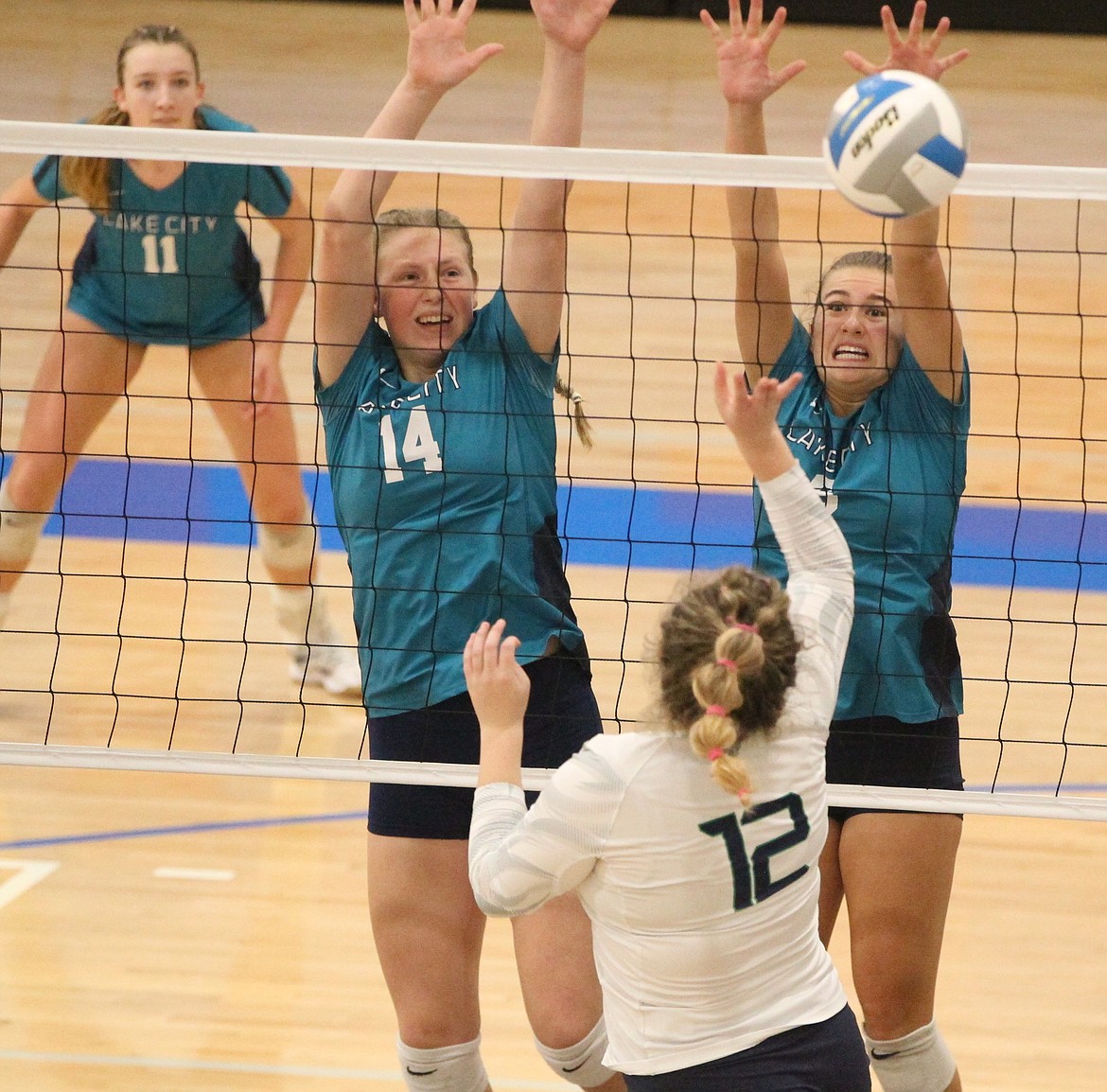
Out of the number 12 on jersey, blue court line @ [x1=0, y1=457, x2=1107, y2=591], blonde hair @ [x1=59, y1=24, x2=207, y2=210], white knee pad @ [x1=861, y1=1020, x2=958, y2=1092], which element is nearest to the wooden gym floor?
blue court line @ [x1=0, y1=457, x2=1107, y2=591]

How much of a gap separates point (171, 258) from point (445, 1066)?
327 centimetres

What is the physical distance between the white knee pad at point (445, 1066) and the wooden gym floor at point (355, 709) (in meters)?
0.67

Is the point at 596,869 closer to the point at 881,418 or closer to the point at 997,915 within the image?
the point at 881,418

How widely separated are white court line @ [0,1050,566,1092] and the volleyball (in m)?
2.18

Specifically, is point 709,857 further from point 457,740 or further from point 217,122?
point 217,122

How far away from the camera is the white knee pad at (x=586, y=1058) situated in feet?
10.1

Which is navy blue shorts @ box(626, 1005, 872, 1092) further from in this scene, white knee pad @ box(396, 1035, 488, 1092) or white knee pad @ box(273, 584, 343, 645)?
white knee pad @ box(273, 584, 343, 645)

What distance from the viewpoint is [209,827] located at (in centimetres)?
511

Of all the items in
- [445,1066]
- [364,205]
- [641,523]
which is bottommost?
[445,1066]

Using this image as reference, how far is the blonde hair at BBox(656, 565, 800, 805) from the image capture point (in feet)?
7.62

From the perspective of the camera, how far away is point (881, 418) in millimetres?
3240

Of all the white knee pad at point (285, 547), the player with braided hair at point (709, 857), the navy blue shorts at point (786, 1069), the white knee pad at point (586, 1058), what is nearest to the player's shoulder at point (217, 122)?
the white knee pad at point (285, 547)

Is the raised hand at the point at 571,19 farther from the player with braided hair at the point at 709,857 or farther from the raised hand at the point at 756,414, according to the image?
the player with braided hair at the point at 709,857

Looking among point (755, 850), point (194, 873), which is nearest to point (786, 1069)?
point (755, 850)
